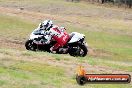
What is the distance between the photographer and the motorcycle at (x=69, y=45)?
20.8 meters

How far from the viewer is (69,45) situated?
21.1 meters

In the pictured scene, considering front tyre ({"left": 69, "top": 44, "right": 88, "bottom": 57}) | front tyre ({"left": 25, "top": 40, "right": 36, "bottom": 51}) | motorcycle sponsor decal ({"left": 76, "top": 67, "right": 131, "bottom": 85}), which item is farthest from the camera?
front tyre ({"left": 25, "top": 40, "right": 36, "bottom": 51})

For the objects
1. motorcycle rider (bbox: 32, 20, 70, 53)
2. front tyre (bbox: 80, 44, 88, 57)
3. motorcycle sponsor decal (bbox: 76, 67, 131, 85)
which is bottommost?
front tyre (bbox: 80, 44, 88, 57)

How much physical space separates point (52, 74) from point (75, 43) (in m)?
8.45

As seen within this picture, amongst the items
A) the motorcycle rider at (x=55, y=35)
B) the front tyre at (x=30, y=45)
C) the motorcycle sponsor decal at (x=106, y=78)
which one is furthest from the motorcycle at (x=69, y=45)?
the motorcycle sponsor decal at (x=106, y=78)

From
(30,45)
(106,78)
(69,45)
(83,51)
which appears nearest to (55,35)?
Result: (69,45)

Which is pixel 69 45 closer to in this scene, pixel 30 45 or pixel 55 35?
pixel 55 35

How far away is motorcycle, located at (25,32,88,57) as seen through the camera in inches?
819

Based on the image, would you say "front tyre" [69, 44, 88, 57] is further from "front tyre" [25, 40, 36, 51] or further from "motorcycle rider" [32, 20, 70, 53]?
"front tyre" [25, 40, 36, 51]

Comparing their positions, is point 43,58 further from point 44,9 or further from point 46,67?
point 44,9

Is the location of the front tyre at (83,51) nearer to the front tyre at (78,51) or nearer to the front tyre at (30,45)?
the front tyre at (78,51)

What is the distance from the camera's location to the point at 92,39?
36.0 metres

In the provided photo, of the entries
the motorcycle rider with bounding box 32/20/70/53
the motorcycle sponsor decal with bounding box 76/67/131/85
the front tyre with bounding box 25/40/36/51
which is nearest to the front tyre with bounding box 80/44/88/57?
the motorcycle rider with bounding box 32/20/70/53

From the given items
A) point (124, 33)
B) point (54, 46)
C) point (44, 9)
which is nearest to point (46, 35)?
point (54, 46)
